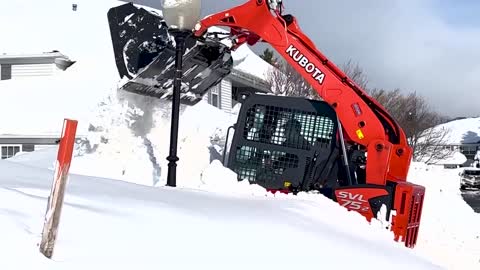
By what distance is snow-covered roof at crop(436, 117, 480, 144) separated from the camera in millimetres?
72312

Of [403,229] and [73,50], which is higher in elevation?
[73,50]

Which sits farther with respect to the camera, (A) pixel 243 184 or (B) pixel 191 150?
(B) pixel 191 150

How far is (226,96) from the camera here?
28.4 m

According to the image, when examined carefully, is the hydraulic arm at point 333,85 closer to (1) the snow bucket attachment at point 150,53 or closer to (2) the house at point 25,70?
(1) the snow bucket attachment at point 150,53

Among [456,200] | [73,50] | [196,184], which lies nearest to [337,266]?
[196,184]

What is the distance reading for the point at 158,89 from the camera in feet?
35.0

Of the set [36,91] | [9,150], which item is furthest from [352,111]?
[36,91]

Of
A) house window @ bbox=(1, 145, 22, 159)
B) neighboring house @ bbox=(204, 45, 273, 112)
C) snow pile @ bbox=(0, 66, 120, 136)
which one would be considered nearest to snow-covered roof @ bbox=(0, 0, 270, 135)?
snow pile @ bbox=(0, 66, 120, 136)

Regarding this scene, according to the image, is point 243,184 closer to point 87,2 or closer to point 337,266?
Answer: point 337,266

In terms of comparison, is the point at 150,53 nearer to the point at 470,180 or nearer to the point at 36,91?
the point at 36,91

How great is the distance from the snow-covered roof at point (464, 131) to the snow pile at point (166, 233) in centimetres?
6652

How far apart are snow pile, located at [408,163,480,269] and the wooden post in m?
5.15

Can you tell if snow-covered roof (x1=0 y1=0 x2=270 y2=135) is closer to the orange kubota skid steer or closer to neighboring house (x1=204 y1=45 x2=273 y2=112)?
neighboring house (x1=204 y1=45 x2=273 y2=112)

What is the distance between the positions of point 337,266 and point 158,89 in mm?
6342
